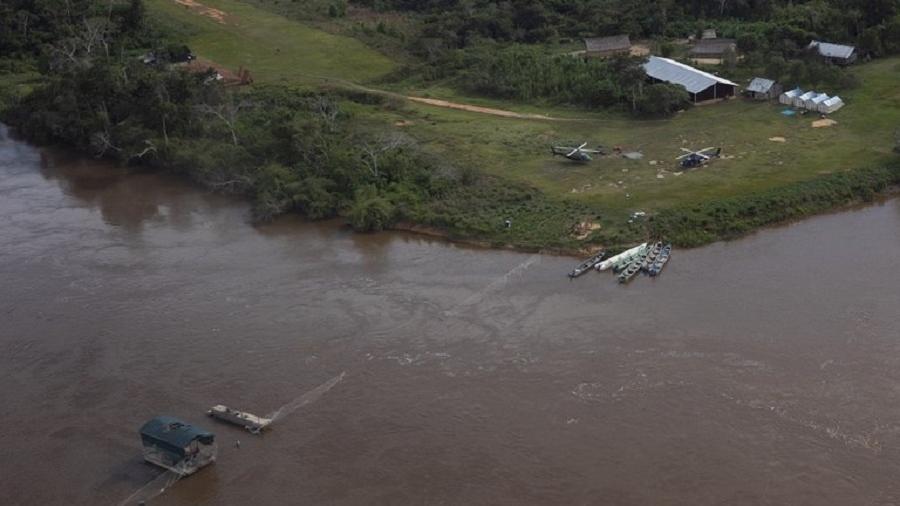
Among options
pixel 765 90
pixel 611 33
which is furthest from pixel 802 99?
pixel 611 33

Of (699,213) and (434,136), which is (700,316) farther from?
(434,136)

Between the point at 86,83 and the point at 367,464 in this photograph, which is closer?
the point at 367,464

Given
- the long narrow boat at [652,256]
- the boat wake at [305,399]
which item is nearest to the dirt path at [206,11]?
the long narrow boat at [652,256]

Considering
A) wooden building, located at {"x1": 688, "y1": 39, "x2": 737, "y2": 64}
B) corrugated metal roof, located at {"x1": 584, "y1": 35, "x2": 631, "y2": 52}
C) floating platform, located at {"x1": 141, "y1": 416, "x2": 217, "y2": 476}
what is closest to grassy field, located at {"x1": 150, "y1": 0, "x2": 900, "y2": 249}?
wooden building, located at {"x1": 688, "y1": 39, "x2": 737, "y2": 64}

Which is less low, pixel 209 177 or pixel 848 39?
pixel 848 39

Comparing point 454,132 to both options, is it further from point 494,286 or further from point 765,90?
point 494,286

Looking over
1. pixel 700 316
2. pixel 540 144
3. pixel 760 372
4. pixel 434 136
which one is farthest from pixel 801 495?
pixel 434 136

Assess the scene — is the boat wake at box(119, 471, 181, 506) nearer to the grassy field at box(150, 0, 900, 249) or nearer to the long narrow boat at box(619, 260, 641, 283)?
the long narrow boat at box(619, 260, 641, 283)
